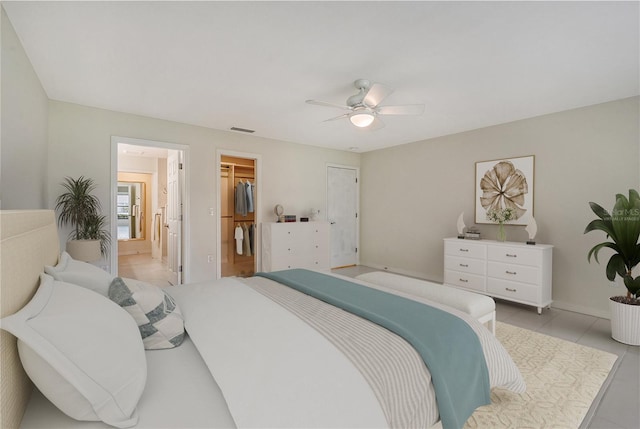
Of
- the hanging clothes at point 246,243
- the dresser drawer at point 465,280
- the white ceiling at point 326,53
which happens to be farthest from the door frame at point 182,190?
the dresser drawer at point 465,280

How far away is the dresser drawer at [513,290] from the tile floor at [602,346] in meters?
0.16

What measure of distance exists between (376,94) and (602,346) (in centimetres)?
309

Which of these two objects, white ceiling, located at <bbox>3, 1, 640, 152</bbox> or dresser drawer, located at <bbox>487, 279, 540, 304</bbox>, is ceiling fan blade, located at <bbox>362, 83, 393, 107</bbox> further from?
dresser drawer, located at <bbox>487, 279, 540, 304</bbox>

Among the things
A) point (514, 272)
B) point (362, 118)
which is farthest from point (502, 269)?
point (362, 118)

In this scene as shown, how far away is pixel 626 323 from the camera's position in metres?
2.78

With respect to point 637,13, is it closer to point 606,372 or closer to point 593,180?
point 593,180

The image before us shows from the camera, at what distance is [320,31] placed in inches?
83.9

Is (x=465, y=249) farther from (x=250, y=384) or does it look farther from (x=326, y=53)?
(x=250, y=384)

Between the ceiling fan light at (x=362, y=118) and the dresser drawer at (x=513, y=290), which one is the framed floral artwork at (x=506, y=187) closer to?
the dresser drawer at (x=513, y=290)

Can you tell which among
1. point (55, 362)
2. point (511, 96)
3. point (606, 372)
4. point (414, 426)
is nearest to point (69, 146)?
point (55, 362)

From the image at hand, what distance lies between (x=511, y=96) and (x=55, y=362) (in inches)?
162

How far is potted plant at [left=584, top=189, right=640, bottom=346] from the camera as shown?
9.06 ft

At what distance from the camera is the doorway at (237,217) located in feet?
18.2

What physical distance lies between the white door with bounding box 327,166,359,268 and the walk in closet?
5.24ft
